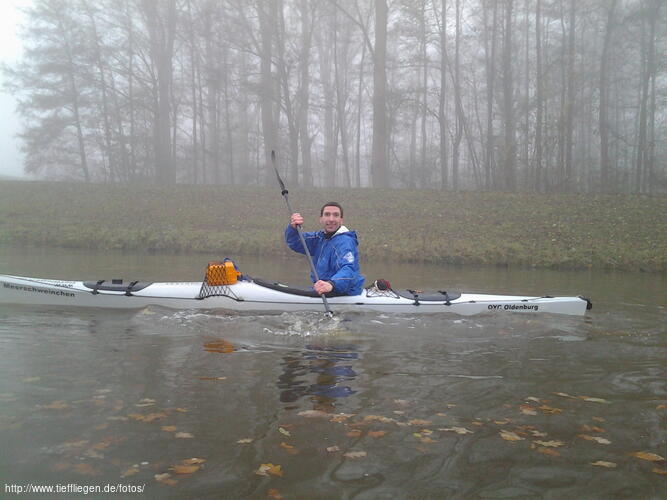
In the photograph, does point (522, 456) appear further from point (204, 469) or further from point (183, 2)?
point (183, 2)

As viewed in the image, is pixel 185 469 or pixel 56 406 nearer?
pixel 185 469

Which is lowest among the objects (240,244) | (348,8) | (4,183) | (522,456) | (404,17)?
(522,456)

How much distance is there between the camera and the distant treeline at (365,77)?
63.2ft

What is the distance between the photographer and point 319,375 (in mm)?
4191

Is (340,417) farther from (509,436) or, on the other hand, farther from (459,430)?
(509,436)

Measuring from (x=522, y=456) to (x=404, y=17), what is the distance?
747 inches

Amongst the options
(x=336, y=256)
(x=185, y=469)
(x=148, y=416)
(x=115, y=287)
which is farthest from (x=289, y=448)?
(x=115, y=287)

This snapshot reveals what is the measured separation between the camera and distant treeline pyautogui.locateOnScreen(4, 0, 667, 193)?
19.3 meters

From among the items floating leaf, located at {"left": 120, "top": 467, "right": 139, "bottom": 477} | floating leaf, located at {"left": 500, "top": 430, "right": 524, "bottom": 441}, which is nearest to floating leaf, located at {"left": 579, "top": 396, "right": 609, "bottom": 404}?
floating leaf, located at {"left": 500, "top": 430, "right": 524, "bottom": 441}

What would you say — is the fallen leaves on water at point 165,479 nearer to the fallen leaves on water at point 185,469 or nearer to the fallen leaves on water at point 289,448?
the fallen leaves on water at point 185,469

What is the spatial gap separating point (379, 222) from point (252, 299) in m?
9.20

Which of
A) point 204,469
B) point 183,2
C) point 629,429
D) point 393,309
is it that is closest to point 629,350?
point 629,429

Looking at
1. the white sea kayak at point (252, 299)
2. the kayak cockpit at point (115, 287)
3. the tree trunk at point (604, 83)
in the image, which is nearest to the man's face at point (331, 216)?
the white sea kayak at point (252, 299)

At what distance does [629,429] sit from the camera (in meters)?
3.26
